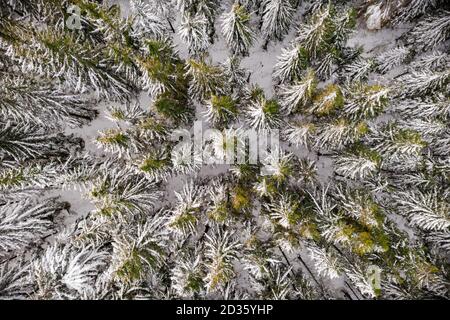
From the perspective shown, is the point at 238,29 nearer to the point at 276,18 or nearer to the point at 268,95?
the point at 276,18

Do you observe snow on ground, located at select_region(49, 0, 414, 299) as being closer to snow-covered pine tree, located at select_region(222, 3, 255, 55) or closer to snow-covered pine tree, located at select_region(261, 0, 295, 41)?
snow-covered pine tree, located at select_region(261, 0, 295, 41)

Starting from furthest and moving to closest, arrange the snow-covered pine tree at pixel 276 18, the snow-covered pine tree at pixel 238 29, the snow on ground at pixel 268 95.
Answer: the snow on ground at pixel 268 95 → the snow-covered pine tree at pixel 276 18 → the snow-covered pine tree at pixel 238 29

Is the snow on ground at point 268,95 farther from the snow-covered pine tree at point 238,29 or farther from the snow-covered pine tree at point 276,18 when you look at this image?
the snow-covered pine tree at point 238,29

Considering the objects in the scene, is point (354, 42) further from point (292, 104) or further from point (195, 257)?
point (195, 257)

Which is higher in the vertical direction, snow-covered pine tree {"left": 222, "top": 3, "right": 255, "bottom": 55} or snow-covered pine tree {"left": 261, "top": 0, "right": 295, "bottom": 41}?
snow-covered pine tree {"left": 261, "top": 0, "right": 295, "bottom": 41}

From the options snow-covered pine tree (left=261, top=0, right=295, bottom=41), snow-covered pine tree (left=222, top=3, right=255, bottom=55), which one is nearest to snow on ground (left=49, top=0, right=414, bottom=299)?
snow-covered pine tree (left=261, top=0, right=295, bottom=41)

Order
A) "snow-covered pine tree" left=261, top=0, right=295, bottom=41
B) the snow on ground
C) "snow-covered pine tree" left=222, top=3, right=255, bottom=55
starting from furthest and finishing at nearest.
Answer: the snow on ground → "snow-covered pine tree" left=261, top=0, right=295, bottom=41 → "snow-covered pine tree" left=222, top=3, right=255, bottom=55

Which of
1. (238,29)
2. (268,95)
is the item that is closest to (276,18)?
(238,29)

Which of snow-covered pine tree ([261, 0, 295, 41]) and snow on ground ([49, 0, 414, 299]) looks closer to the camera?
snow-covered pine tree ([261, 0, 295, 41])

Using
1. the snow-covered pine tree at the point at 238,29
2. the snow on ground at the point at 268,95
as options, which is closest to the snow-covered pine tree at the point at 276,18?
the snow on ground at the point at 268,95

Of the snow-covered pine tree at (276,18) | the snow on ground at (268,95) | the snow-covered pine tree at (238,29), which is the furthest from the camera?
the snow on ground at (268,95)

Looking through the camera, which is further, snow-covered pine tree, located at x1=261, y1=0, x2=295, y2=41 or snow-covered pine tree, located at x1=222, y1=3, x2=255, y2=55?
snow-covered pine tree, located at x1=261, y1=0, x2=295, y2=41

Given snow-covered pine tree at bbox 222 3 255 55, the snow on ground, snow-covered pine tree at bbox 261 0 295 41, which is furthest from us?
the snow on ground
